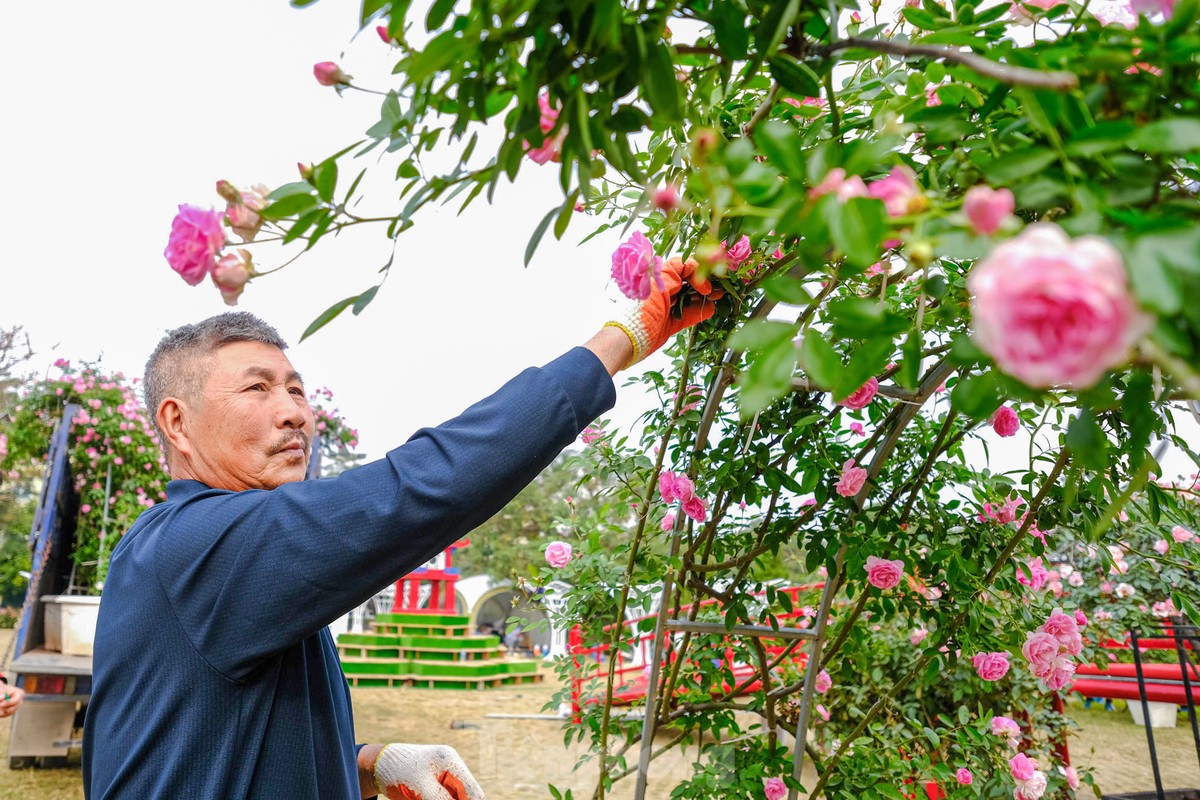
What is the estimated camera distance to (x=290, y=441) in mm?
1308

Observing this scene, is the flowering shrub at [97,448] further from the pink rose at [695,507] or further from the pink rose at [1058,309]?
the pink rose at [1058,309]

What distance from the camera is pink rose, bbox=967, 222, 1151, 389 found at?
0.32 meters

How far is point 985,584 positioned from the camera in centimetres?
158

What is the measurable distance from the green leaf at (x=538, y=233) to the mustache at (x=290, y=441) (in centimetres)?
79

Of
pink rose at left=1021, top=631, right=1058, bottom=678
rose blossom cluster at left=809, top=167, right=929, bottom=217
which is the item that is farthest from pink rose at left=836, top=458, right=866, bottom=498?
rose blossom cluster at left=809, top=167, right=929, bottom=217

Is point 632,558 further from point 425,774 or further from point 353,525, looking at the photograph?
point 353,525

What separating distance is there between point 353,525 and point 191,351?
55 centimetres

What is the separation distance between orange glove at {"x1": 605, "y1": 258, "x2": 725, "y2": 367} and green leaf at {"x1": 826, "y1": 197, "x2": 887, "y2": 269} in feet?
2.15

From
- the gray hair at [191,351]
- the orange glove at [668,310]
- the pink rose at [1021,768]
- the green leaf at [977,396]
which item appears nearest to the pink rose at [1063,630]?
the pink rose at [1021,768]

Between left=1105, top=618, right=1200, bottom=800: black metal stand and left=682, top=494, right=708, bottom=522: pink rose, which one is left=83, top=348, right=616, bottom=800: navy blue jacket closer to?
left=682, top=494, right=708, bottom=522: pink rose

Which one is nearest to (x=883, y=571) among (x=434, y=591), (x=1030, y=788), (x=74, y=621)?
(x=1030, y=788)

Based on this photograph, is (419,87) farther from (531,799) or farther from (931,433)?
(531,799)

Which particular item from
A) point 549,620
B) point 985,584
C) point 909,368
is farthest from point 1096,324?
point 549,620

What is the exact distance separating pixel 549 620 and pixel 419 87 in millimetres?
1826
